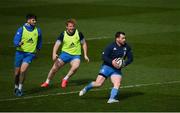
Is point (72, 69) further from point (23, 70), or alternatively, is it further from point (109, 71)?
point (109, 71)

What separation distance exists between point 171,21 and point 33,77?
14.7 meters

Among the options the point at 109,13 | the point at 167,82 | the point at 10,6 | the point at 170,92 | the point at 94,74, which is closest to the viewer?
the point at 170,92

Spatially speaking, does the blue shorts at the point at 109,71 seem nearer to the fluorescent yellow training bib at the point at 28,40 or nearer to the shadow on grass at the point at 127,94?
the shadow on grass at the point at 127,94

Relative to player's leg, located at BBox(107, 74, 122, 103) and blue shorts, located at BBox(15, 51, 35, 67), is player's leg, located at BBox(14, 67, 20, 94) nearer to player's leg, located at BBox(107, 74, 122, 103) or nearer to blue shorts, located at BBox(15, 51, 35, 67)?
blue shorts, located at BBox(15, 51, 35, 67)

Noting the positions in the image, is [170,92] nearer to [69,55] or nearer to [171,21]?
[69,55]

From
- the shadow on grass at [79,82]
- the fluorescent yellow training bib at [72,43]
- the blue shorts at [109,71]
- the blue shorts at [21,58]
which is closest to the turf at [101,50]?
the shadow on grass at [79,82]

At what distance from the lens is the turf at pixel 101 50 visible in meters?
20.8

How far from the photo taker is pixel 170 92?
22.1 metres

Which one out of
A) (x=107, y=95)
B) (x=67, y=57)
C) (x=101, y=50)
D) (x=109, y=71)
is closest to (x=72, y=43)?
(x=67, y=57)

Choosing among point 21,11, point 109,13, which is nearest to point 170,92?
point 109,13

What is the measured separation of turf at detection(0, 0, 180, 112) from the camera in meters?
20.8

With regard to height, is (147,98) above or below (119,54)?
below

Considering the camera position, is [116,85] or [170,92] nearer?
[116,85]

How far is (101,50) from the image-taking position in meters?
30.8
